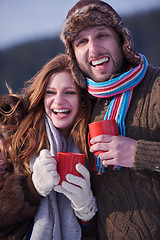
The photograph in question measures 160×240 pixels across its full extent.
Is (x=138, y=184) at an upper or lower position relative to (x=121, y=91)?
lower

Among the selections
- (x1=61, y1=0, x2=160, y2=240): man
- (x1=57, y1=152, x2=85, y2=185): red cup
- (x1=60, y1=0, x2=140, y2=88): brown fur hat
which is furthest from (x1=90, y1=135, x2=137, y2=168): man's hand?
(x1=60, y1=0, x2=140, y2=88): brown fur hat

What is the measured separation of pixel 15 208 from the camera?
1472mm

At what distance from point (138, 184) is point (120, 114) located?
445mm

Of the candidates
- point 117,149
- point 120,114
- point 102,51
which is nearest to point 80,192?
point 117,149

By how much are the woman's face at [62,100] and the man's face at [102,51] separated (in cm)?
20

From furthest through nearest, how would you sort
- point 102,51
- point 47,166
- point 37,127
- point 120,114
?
1. point 37,127
2. point 102,51
3. point 120,114
4. point 47,166

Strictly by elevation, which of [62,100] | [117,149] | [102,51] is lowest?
[117,149]

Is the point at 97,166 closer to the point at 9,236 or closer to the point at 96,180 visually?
the point at 96,180

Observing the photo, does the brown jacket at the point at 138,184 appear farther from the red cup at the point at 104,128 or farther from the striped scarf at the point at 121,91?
the red cup at the point at 104,128

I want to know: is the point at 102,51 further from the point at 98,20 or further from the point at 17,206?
the point at 17,206

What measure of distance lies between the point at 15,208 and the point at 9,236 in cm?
21

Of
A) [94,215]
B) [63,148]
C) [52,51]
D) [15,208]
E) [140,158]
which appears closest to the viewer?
[140,158]

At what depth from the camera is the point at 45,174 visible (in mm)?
1398

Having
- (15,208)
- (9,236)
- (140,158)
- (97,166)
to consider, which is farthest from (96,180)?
(9,236)
